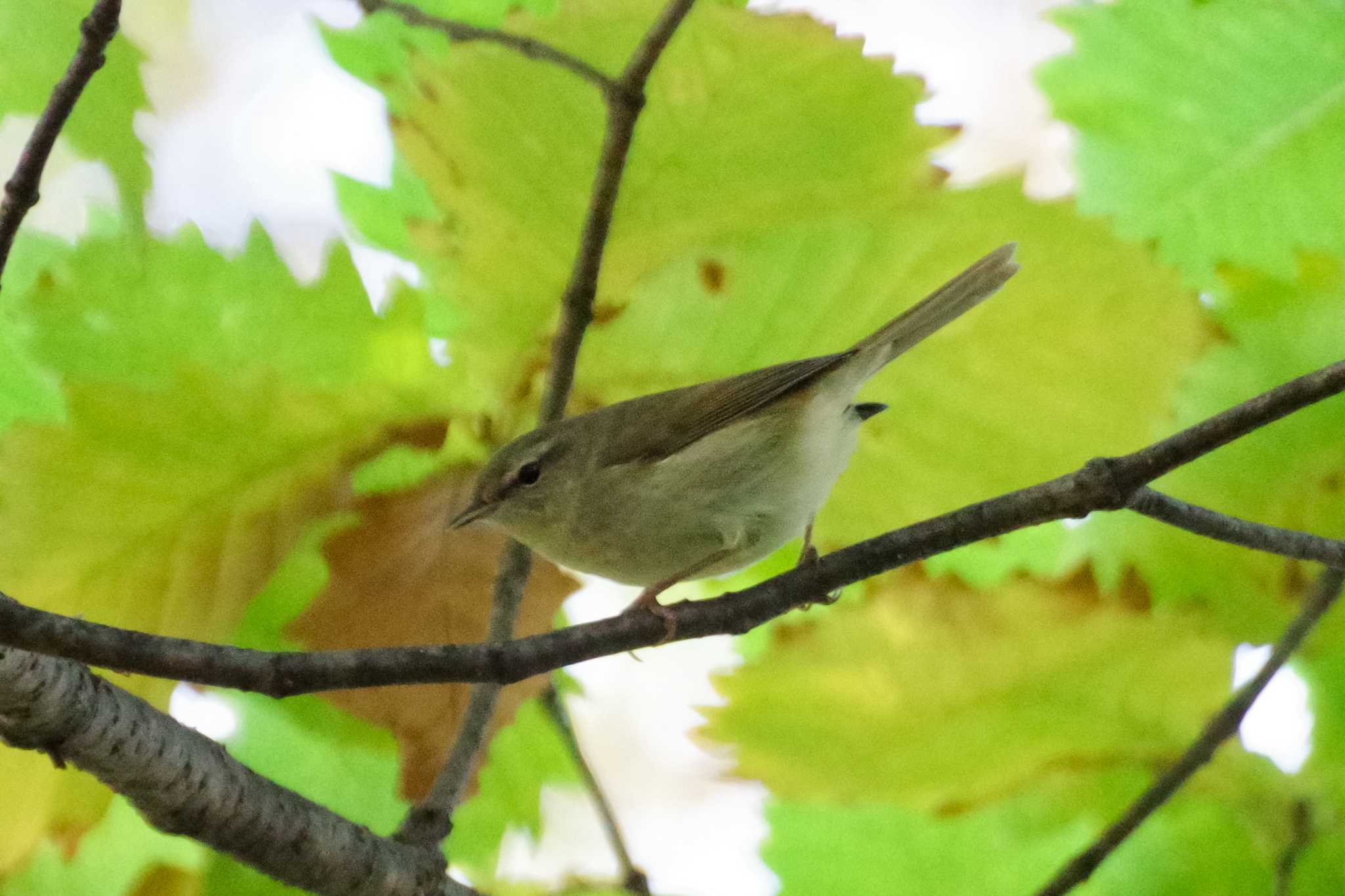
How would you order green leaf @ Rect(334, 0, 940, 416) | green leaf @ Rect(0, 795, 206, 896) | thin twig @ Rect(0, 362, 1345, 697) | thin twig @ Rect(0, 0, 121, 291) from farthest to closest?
green leaf @ Rect(0, 795, 206, 896) → green leaf @ Rect(334, 0, 940, 416) → thin twig @ Rect(0, 0, 121, 291) → thin twig @ Rect(0, 362, 1345, 697)

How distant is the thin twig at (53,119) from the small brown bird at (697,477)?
14.1 inches

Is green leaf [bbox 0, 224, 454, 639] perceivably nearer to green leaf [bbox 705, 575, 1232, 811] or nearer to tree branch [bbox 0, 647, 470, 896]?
tree branch [bbox 0, 647, 470, 896]

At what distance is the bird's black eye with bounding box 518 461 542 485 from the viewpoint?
88 cm

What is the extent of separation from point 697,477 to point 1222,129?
46 cm

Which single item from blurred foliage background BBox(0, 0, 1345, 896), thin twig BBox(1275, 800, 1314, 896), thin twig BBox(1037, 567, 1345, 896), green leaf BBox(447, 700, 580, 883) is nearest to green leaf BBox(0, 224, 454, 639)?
blurred foliage background BBox(0, 0, 1345, 896)

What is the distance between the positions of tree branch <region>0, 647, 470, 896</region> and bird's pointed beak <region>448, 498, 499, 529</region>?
23 cm

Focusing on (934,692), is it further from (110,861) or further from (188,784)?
(110,861)

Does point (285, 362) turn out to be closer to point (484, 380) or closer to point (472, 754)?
point (484, 380)

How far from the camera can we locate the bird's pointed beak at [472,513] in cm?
79

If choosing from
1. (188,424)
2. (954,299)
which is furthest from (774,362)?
(188,424)

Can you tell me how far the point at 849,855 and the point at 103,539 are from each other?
48cm

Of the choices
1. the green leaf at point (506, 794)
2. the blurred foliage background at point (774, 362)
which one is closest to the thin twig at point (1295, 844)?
the blurred foliage background at point (774, 362)

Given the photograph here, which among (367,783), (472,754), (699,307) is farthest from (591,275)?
(367,783)

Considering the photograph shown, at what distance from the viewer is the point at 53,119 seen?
21.9 inches
